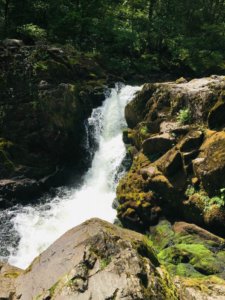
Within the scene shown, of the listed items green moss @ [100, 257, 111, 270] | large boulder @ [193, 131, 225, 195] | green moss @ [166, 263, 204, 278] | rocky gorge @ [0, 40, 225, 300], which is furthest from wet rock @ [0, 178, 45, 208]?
green moss @ [100, 257, 111, 270]

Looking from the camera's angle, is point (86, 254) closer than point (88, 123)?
Yes

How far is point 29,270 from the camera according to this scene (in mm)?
7531

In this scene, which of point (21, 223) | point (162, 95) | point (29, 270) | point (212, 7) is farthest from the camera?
point (212, 7)

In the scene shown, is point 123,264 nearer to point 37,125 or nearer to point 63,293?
point 63,293

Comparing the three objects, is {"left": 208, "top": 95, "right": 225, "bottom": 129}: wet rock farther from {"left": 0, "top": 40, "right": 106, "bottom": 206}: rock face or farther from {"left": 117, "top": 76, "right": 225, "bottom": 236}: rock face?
{"left": 0, "top": 40, "right": 106, "bottom": 206}: rock face

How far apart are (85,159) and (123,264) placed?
15503 millimetres

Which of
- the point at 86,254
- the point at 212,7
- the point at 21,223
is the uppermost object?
the point at 212,7

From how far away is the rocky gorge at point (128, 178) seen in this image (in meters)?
6.42

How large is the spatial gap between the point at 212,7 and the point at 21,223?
1131 inches

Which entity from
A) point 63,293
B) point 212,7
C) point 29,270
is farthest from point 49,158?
point 212,7

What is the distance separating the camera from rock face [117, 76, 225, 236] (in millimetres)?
13031

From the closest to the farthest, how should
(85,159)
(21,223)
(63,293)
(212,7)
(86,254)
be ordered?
(63,293)
(86,254)
(21,223)
(85,159)
(212,7)

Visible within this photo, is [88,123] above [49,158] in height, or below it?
above

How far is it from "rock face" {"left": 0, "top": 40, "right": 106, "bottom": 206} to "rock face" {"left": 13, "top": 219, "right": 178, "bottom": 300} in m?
11.8
